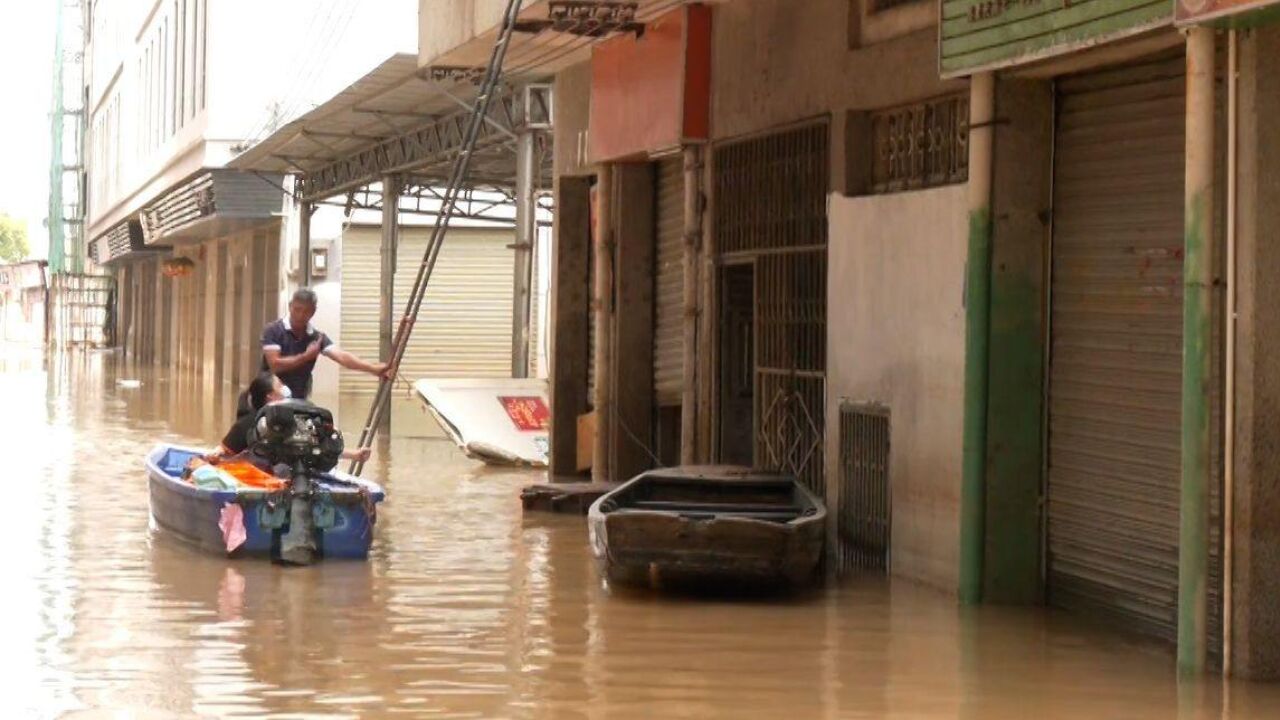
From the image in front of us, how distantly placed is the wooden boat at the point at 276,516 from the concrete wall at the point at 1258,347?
657 centimetres

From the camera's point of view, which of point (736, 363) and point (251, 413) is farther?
point (736, 363)

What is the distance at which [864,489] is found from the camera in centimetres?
1441

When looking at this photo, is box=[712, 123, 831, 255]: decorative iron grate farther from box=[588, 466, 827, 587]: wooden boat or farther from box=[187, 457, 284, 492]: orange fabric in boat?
box=[187, 457, 284, 492]: orange fabric in boat

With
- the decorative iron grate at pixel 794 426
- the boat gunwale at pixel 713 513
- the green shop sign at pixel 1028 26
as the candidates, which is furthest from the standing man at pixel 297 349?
the green shop sign at pixel 1028 26

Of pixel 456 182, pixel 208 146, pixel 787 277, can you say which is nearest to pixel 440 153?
pixel 208 146

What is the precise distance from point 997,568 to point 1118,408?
4.10 ft

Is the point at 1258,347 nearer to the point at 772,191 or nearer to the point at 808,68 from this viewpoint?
the point at 808,68

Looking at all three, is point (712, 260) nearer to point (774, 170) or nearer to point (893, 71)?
point (774, 170)

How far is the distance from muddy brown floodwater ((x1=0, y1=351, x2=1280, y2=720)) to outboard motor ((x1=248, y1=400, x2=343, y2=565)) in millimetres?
236

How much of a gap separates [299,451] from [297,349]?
1879 millimetres

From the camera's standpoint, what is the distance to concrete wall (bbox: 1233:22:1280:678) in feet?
31.9

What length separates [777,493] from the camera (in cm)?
1426

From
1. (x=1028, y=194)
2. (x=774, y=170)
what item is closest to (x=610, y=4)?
(x=774, y=170)

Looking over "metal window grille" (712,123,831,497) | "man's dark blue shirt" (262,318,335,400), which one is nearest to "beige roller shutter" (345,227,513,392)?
"metal window grille" (712,123,831,497)
